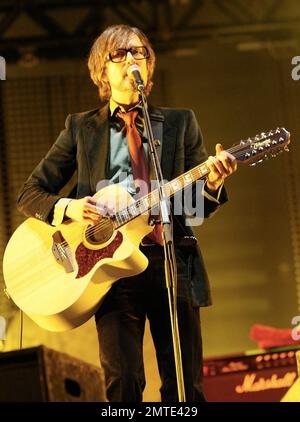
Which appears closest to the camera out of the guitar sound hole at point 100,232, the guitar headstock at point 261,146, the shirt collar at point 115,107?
the guitar headstock at point 261,146

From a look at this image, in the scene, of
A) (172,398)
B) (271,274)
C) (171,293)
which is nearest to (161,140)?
(171,293)

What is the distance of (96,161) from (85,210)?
0.24m

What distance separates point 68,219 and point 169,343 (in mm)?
738

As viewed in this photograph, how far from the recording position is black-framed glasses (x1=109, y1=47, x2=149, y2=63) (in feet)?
10.4

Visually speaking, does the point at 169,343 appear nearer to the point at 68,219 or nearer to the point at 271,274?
the point at 68,219

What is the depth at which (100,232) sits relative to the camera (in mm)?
3168

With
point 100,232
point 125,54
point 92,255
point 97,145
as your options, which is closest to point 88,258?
point 92,255

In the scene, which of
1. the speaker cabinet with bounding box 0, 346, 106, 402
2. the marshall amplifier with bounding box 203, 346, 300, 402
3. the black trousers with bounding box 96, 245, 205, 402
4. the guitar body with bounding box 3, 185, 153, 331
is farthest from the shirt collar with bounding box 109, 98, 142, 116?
the marshall amplifier with bounding box 203, 346, 300, 402

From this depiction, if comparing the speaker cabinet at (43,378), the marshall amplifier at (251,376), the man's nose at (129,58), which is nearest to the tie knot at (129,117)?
the man's nose at (129,58)

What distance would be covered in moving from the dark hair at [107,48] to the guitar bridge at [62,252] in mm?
686

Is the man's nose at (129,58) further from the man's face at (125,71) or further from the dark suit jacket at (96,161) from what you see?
the dark suit jacket at (96,161)

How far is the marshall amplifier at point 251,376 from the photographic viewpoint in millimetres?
4133
